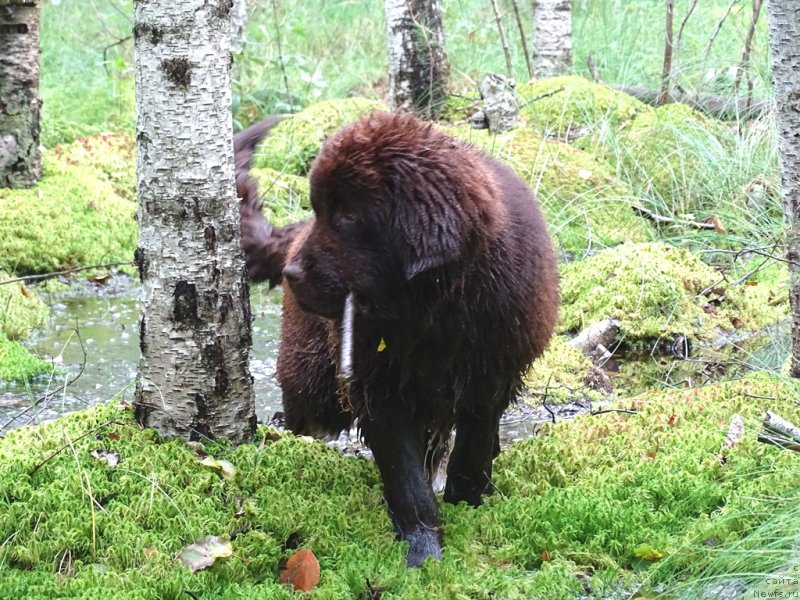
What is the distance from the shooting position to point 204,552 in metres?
3.03

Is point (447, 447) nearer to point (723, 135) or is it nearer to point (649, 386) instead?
point (649, 386)

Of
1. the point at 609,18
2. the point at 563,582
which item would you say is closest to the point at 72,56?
the point at 609,18

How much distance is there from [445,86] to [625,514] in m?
6.94

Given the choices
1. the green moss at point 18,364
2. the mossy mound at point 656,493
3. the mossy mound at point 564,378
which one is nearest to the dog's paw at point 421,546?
the mossy mound at point 656,493

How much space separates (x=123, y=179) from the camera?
8.57 meters

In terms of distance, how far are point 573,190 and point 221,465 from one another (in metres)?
4.95

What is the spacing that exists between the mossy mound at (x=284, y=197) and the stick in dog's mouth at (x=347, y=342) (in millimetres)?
4014

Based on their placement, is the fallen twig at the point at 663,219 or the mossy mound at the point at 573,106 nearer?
the fallen twig at the point at 663,219

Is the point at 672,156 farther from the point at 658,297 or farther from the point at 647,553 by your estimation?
the point at 647,553

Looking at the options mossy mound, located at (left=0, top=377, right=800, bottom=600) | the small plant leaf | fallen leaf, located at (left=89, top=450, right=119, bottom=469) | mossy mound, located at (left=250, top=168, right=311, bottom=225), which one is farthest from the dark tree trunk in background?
fallen leaf, located at (left=89, top=450, right=119, bottom=469)

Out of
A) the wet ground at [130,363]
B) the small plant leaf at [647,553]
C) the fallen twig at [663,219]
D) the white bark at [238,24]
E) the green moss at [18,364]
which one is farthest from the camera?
the white bark at [238,24]

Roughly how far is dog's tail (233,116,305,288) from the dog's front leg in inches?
41.9

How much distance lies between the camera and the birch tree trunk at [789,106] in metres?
4.02

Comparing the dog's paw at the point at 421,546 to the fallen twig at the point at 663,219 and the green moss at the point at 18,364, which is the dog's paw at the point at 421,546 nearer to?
the green moss at the point at 18,364
